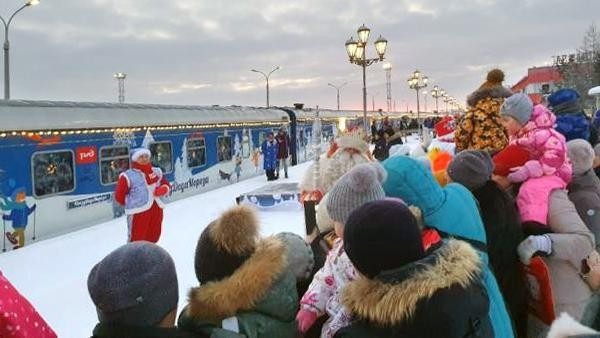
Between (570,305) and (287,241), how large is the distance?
1.76 metres

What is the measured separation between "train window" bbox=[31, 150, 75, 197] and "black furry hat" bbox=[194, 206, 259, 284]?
825 centimetres

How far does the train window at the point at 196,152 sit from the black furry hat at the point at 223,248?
12.9 meters

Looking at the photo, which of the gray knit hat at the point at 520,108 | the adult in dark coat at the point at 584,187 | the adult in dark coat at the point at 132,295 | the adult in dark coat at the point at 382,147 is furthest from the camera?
the adult in dark coat at the point at 382,147

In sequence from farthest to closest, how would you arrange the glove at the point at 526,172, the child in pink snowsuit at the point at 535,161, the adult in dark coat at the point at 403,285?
1. the glove at the point at 526,172
2. the child in pink snowsuit at the point at 535,161
3. the adult in dark coat at the point at 403,285

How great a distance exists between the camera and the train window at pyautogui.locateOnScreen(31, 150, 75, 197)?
9305 millimetres

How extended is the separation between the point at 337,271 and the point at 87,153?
375 inches

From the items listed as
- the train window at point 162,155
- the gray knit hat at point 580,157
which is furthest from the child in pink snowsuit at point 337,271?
the train window at point 162,155

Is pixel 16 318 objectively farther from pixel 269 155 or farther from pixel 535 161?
pixel 269 155

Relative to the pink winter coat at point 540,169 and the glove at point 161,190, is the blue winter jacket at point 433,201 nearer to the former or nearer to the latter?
the pink winter coat at point 540,169

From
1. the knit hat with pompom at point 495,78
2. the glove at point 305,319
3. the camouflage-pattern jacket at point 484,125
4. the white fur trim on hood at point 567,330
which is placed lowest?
the glove at point 305,319

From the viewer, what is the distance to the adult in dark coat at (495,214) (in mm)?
2791

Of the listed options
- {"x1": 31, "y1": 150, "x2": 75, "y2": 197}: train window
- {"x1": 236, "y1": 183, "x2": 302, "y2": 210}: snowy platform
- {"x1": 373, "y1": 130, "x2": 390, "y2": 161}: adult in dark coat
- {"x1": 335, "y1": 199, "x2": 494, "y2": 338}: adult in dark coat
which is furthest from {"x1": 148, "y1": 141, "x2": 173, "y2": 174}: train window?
{"x1": 335, "y1": 199, "x2": 494, "y2": 338}: adult in dark coat

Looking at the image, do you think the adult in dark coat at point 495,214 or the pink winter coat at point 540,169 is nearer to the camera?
the adult in dark coat at point 495,214

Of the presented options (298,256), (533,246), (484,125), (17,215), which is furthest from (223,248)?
(17,215)
